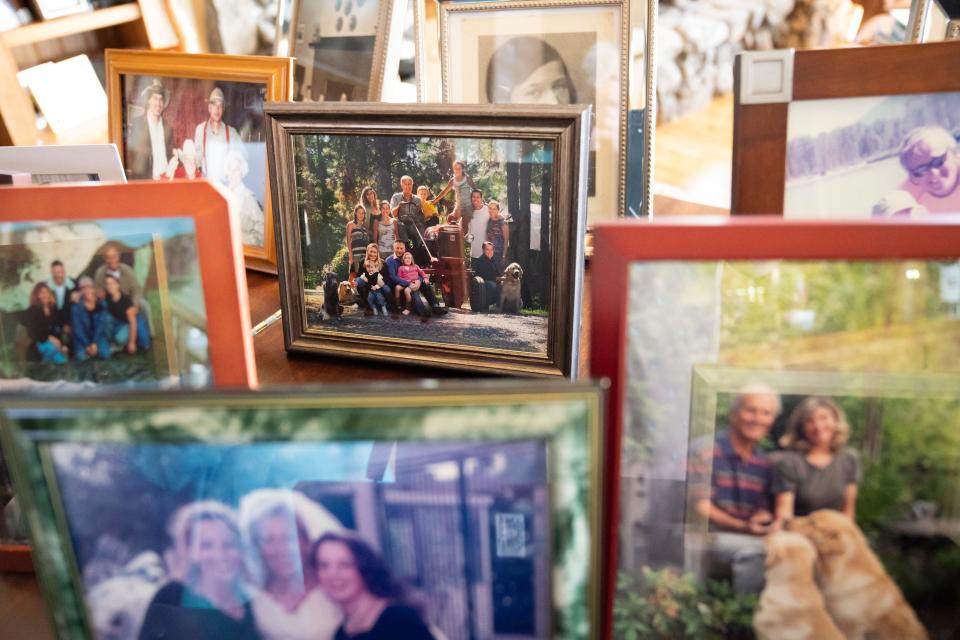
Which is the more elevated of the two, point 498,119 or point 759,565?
point 498,119

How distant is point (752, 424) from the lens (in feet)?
1.79

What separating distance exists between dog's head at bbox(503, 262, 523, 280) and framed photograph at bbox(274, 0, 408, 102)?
51 cm

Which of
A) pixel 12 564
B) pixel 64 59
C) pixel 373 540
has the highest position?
pixel 64 59

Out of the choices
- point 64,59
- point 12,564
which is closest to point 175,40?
point 64,59

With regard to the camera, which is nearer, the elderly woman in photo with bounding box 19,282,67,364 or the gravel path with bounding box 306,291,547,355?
the elderly woman in photo with bounding box 19,282,67,364

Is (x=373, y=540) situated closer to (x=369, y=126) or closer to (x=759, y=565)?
(x=759, y=565)

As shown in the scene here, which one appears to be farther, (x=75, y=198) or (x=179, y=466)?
(x=75, y=198)

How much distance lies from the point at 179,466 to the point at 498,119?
1.51ft

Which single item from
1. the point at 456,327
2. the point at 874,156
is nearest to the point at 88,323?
the point at 456,327

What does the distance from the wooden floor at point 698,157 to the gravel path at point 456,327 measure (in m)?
0.44

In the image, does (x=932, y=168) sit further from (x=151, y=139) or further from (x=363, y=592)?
(x=151, y=139)

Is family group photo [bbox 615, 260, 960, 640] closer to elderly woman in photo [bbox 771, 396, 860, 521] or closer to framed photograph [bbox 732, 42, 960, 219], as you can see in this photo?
elderly woman in photo [bbox 771, 396, 860, 521]

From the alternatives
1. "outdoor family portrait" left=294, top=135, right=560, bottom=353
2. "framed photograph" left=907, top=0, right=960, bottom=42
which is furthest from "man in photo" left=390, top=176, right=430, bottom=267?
"framed photograph" left=907, top=0, right=960, bottom=42

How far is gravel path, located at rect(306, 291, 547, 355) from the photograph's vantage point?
0.88 metres
